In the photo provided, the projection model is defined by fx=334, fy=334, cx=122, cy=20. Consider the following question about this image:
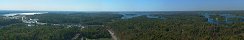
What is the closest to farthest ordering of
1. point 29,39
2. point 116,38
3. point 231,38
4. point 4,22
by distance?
point 231,38 → point 29,39 → point 116,38 → point 4,22

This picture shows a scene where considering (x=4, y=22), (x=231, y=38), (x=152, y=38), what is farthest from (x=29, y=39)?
(x=4, y=22)

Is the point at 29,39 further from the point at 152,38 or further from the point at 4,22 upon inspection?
the point at 4,22

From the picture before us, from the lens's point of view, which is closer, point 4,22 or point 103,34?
point 103,34

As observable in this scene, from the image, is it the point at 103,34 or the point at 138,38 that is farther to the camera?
the point at 103,34

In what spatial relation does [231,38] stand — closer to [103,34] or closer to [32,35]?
[103,34]

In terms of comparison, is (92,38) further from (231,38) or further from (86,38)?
(231,38)

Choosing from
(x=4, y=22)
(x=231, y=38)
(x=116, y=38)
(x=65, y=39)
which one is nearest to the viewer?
(x=231, y=38)

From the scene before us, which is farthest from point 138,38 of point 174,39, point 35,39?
point 35,39

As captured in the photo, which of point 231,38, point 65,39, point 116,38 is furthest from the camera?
point 116,38

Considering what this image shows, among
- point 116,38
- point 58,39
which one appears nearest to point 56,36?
point 58,39
